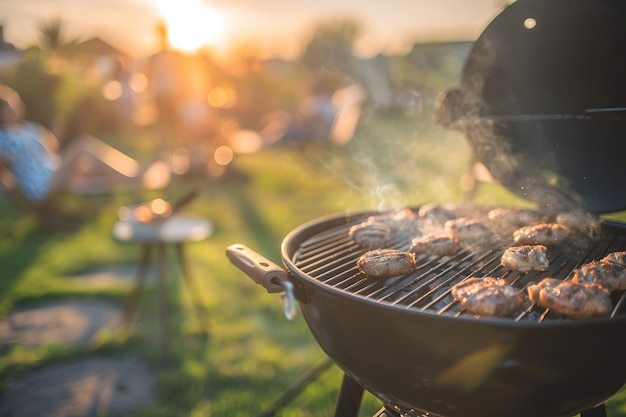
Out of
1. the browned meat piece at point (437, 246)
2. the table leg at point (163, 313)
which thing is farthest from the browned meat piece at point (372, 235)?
the table leg at point (163, 313)

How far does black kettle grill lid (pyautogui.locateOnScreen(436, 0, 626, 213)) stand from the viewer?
249cm

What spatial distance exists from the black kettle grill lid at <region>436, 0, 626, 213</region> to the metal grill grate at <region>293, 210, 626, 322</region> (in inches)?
14.0

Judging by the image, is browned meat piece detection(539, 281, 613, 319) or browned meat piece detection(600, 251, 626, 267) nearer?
browned meat piece detection(539, 281, 613, 319)

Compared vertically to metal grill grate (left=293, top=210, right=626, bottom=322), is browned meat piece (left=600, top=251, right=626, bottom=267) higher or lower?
higher

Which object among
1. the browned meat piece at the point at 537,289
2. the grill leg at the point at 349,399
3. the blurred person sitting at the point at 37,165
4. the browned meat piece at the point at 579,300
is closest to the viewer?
the browned meat piece at the point at 579,300

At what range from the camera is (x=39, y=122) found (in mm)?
12242

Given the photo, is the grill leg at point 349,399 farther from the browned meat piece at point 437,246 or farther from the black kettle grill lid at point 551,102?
the black kettle grill lid at point 551,102

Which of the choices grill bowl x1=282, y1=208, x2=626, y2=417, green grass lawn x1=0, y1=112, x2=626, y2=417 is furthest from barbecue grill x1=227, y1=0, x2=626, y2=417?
green grass lawn x1=0, y1=112, x2=626, y2=417

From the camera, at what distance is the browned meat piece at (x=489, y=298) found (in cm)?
163

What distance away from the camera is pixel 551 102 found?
8.98 feet

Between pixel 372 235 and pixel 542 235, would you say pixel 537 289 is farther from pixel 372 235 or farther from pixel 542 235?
pixel 372 235

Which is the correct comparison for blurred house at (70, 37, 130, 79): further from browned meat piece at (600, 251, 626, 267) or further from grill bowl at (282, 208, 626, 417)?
browned meat piece at (600, 251, 626, 267)

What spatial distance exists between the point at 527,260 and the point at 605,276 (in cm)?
29

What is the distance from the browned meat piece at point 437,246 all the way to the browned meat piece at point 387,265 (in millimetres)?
224
